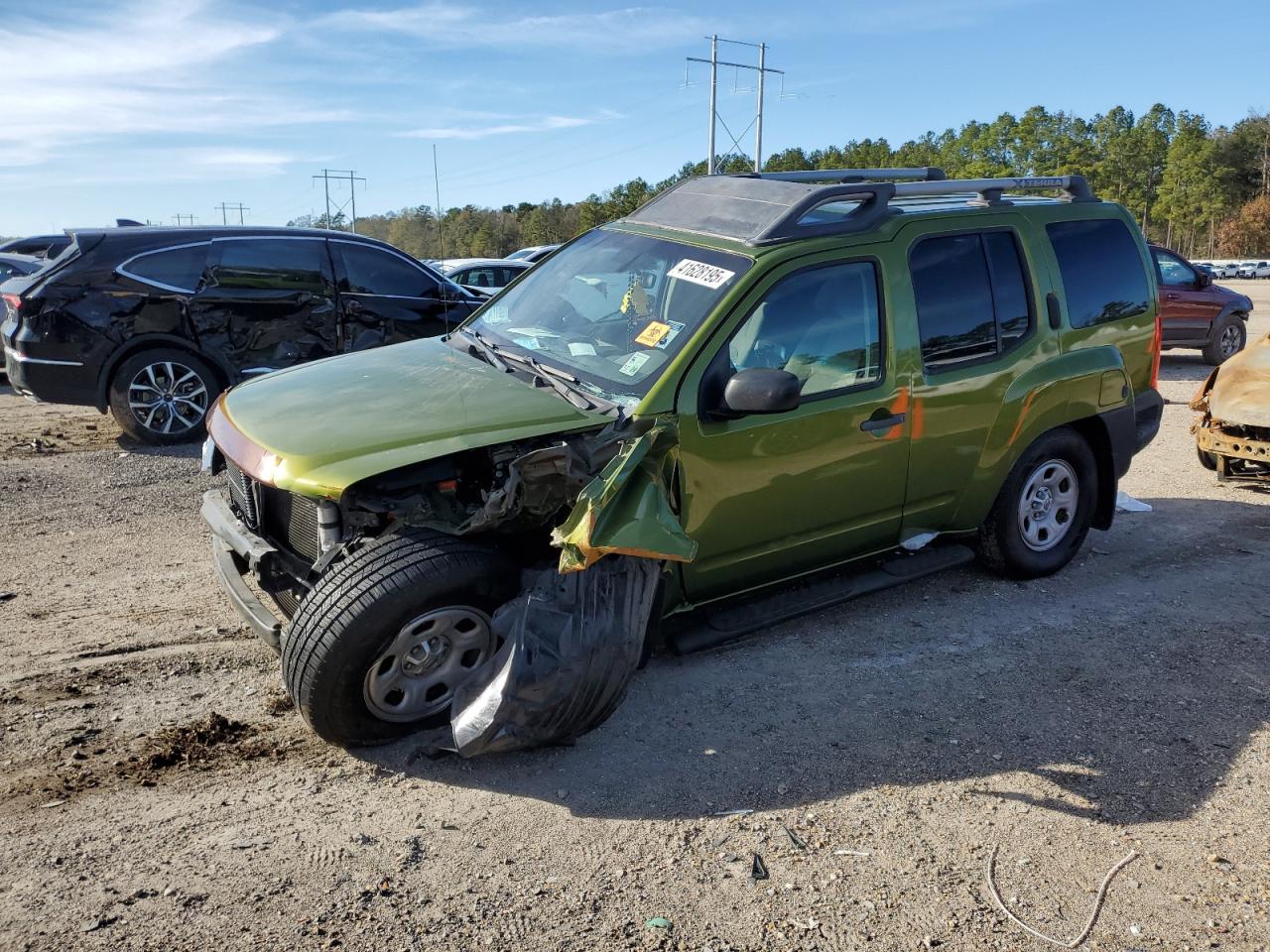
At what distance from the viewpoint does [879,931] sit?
9.60ft

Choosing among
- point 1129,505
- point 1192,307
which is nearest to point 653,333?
point 1129,505

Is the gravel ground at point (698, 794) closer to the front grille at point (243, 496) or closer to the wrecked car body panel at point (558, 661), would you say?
the wrecked car body panel at point (558, 661)

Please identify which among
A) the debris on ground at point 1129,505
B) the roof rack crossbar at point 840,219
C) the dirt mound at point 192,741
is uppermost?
the roof rack crossbar at point 840,219

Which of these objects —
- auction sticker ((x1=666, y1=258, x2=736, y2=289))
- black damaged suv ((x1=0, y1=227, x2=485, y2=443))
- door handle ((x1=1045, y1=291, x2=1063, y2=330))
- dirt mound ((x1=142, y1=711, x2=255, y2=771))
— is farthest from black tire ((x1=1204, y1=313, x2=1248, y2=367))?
dirt mound ((x1=142, y1=711, x2=255, y2=771))

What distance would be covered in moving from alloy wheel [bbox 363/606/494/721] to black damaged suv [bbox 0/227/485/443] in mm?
6014

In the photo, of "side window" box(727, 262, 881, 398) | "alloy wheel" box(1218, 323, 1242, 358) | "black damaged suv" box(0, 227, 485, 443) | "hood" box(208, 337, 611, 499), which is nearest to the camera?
"hood" box(208, 337, 611, 499)

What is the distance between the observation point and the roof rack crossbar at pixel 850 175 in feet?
17.5

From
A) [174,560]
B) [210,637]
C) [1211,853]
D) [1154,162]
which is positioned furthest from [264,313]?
[1154,162]

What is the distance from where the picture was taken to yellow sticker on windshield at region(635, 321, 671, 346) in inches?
164

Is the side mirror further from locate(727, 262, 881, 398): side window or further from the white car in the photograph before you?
the white car

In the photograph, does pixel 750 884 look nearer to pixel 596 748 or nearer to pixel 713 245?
pixel 596 748

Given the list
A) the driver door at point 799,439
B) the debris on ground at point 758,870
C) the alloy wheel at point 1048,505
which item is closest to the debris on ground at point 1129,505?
the alloy wheel at point 1048,505

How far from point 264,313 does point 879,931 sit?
7.86 m

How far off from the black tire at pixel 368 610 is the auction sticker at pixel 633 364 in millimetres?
952
